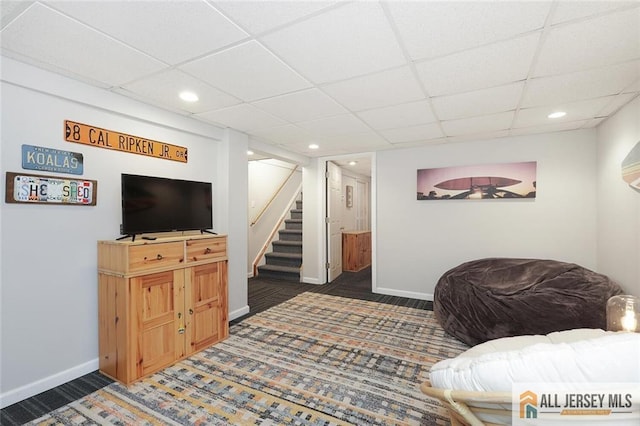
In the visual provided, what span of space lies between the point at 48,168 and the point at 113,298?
1104mm

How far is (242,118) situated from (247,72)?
1079 mm

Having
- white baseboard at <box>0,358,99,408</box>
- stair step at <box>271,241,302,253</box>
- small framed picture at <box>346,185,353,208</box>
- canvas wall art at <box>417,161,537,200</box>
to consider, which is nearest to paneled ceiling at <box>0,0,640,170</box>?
canvas wall art at <box>417,161,537,200</box>

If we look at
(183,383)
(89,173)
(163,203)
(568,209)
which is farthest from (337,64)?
(568,209)

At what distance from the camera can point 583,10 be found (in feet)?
4.70

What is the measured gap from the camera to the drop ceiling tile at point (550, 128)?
130 inches

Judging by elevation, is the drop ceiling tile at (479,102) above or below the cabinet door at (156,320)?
above

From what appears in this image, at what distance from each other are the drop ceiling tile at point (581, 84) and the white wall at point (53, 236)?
3.45m

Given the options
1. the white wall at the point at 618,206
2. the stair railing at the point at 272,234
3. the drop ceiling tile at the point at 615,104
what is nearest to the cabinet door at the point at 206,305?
the stair railing at the point at 272,234

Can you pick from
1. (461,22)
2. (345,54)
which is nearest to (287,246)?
(345,54)

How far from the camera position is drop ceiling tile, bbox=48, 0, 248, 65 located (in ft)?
4.63

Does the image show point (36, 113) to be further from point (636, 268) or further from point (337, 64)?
point (636, 268)

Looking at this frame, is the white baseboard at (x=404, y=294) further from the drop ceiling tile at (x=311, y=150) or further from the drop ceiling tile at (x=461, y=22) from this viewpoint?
the drop ceiling tile at (x=461, y=22)

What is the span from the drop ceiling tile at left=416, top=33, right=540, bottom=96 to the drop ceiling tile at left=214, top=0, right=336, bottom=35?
0.93 m

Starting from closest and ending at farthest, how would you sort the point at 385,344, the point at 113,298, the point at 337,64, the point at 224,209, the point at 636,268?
the point at 337,64 < the point at 113,298 < the point at 636,268 < the point at 385,344 < the point at 224,209
